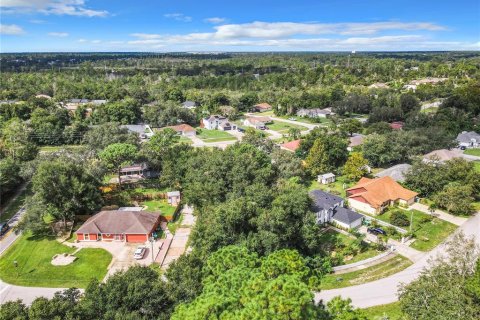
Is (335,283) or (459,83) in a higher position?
(459,83)

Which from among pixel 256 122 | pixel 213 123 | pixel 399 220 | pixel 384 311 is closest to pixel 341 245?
pixel 399 220

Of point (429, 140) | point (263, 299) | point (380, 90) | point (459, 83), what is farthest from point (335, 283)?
point (459, 83)

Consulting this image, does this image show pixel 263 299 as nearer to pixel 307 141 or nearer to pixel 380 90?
A: pixel 307 141

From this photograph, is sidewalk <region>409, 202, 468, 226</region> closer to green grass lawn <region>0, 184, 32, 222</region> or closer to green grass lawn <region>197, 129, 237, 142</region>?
green grass lawn <region>197, 129, 237, 142</region>

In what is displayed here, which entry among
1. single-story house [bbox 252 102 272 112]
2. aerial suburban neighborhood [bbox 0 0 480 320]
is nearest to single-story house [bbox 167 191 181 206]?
aerial suburban neighborhood [bbox 0 0 480 320]

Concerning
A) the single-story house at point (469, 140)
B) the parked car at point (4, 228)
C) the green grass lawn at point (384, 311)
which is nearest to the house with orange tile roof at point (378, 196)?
the green grass lawn at point (384, 311)

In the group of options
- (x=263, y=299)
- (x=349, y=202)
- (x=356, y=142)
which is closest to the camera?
(x=263, y=299)
